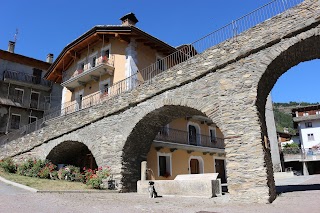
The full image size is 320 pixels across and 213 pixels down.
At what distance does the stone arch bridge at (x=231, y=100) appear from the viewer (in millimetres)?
8641

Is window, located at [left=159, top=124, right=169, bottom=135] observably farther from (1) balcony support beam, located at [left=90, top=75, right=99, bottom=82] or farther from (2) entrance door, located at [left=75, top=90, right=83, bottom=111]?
(2) entrance door, located at [left=75, top=90, right=83, bottom=111]

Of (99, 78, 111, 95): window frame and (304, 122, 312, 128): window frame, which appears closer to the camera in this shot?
(99, 78, 111, 95): window frame

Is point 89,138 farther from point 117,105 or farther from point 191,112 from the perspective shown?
point 191,112

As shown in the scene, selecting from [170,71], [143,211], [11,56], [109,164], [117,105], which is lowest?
[143,211]

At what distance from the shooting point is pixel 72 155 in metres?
18.2

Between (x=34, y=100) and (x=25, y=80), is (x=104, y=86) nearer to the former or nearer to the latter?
(x=25, y=80)

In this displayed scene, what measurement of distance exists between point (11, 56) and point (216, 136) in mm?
22959

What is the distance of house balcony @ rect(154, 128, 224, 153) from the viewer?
56.2 ft

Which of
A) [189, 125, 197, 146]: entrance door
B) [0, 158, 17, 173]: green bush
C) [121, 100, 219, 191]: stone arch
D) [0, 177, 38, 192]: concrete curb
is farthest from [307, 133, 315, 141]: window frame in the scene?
[0, 177, 38, 192]: concrete curb

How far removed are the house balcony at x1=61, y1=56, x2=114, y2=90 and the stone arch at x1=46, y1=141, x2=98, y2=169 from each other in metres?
5.81

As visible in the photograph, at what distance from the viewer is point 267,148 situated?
358 inches

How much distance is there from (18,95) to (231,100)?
26977 mm

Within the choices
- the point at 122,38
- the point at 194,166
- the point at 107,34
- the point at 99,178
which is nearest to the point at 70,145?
the point at 99,178

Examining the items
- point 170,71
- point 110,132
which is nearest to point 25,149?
point 110,132
